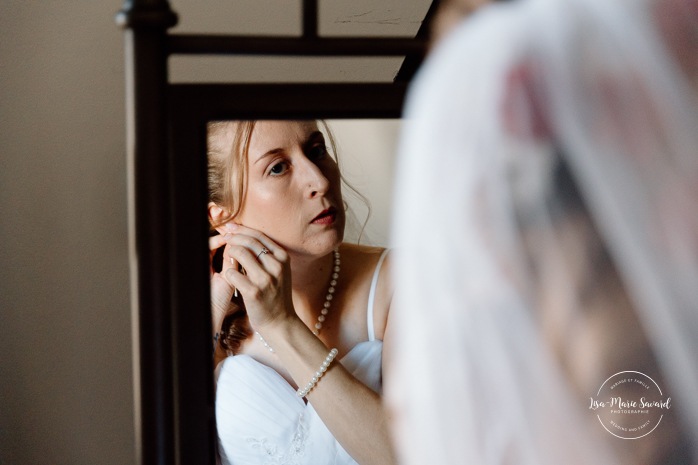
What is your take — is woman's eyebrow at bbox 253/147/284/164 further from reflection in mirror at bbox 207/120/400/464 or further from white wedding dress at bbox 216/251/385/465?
white wedding dress at bbox 216/251/385/465

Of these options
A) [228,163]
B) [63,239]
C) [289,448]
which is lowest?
[289,448]

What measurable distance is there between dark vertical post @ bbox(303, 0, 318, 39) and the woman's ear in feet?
0.48

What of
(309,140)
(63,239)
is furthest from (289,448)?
(63,239)

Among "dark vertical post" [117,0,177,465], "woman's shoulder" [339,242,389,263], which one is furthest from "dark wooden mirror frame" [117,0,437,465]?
"woman's shoulder" [339,242,389,263]

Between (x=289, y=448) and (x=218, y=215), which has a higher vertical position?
(x=218, y=215)

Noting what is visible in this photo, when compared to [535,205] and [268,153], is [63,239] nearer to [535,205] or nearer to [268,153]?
[268,153]

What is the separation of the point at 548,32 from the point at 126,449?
2.98ft

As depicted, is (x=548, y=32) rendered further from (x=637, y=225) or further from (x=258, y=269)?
(x=258, y=269)

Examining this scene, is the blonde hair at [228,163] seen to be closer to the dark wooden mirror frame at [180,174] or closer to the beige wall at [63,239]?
the dark wooden mirror frame at [180,174]

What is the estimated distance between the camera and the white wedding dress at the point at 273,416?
0.61 metres

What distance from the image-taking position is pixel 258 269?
61cm

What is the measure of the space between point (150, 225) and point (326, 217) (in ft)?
0.44

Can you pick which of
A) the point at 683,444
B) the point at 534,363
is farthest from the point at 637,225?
the point at 683,444

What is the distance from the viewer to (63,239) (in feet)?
3.62
